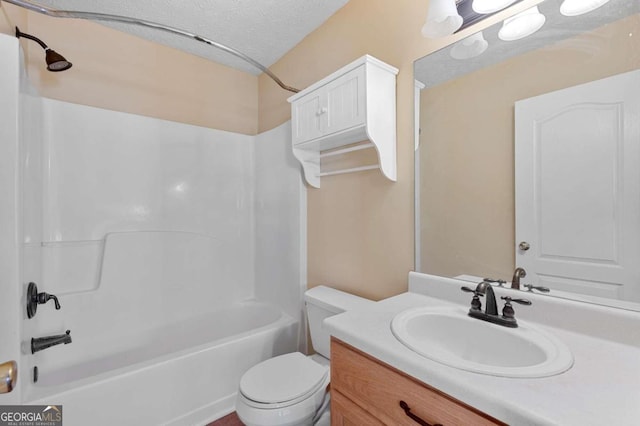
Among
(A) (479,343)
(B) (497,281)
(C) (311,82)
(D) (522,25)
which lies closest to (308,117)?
(C) (311,82)

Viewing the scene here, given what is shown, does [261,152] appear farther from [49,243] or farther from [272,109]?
[49,243]

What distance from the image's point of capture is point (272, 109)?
259 cm

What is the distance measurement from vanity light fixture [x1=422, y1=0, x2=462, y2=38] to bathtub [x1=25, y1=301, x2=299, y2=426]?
1911mm

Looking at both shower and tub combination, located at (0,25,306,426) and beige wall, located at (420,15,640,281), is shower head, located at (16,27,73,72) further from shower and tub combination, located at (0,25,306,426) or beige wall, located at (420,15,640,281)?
beige wall, located at (420,15,640,281)

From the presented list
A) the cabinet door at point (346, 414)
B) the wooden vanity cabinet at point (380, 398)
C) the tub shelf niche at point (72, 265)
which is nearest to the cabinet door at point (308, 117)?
the wooden vanity cabinet at point (380, 398)

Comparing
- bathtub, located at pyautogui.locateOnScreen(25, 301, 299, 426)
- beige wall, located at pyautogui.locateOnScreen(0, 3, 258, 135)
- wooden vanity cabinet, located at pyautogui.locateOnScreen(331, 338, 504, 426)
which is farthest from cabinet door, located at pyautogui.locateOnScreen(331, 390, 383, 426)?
beige wall, located at pyautogui.locateOnScreen(0, 3, 258, 135)

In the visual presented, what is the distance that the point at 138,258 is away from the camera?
6.86 feet

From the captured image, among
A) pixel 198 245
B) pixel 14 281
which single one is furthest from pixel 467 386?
pixel 198 245

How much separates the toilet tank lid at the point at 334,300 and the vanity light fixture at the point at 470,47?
1.27 meters

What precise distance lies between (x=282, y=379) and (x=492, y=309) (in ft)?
3.20

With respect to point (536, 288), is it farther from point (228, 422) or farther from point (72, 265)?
point (72, 265)

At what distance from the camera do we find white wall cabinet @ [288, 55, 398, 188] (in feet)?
4.55

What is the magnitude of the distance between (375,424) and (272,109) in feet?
7.96

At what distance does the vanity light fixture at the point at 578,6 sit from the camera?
0.94 meters
